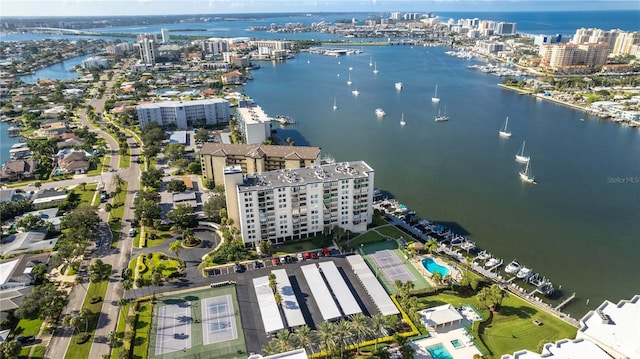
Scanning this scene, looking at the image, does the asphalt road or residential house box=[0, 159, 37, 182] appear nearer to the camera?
the asphalt road

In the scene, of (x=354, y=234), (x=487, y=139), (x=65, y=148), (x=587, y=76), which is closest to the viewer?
(x=354, y=234)

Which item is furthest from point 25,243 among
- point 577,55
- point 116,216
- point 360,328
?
point 577,55

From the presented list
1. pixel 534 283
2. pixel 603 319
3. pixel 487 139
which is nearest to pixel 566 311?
pixel 534 283

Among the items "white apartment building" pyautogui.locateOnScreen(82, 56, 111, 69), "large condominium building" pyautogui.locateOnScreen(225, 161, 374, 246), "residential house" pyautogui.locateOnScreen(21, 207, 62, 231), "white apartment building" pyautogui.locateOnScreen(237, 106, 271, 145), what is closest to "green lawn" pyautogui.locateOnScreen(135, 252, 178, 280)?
"large condominium building" pyautogui.locateOnScreen(225, 161, 374, 246)

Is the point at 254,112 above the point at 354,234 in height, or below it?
above

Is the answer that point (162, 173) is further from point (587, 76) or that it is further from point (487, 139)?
point (587, 76)

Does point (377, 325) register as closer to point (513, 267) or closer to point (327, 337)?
point (327, 337)

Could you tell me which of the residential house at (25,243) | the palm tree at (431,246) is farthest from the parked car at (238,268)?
the residential house at (25,243)

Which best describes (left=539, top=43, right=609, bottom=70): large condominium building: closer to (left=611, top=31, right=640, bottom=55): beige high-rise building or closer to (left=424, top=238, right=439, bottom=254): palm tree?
(left=611, top=31, right=640, bottom=55): beige high-rise building
